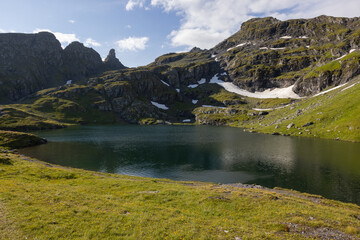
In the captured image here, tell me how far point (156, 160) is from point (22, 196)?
5338 centimetres

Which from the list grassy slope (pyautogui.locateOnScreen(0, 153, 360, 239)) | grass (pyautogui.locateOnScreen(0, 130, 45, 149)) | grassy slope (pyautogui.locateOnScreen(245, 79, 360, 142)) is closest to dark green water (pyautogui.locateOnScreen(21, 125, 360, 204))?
grassy slope (pyautogui.locateOnScreen(245, 79, 360, 142))

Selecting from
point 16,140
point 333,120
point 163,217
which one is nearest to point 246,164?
point 163,217

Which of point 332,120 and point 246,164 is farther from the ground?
point 332,120

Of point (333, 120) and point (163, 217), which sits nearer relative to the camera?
point (163, 217)

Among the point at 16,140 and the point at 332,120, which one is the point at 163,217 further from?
the point at 332,120

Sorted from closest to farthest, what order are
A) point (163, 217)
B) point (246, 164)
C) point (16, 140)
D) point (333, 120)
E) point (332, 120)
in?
1. point (163, 217)
2. point (246, 164)
3. point (16, 140)
4. point (333, 120)
5. point (332, 120)

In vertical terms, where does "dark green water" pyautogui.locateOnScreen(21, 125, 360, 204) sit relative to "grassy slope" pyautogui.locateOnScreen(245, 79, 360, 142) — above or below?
below

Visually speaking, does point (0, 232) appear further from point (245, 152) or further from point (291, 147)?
point (291, 147)

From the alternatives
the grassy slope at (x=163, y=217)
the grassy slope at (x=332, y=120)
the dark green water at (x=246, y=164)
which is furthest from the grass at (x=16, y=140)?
the grassy slope at (x=332, y=120)

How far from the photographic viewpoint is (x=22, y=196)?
77.4 feet

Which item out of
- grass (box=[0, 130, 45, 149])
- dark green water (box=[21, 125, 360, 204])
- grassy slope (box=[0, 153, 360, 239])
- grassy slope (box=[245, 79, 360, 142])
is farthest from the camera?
grassy slope (box=[245, 79, 360, 142])

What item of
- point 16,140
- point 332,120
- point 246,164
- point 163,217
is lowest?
point 246,164

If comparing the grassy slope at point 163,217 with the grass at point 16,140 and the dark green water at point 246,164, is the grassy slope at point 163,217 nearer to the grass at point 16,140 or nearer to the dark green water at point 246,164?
the dark green water at point 246,164

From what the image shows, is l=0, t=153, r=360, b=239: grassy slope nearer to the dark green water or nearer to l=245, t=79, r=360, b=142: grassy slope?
the dark green water
